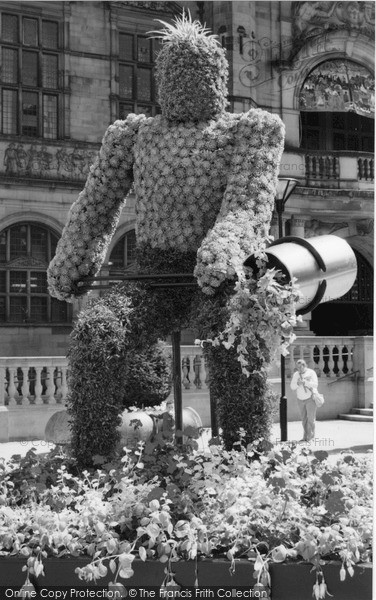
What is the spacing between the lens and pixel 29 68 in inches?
740

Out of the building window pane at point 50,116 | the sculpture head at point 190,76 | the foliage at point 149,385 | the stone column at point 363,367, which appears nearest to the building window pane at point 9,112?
the building window pane at point 50,116

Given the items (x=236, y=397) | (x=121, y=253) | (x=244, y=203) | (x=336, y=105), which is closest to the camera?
(x=236, y=397)

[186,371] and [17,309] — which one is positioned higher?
[17,309]

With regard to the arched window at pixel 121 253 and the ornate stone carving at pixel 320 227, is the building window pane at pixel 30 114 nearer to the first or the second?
the arched window at pixel 121 253

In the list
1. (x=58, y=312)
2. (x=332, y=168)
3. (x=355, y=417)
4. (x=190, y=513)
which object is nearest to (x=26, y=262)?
(x=58, y=312)

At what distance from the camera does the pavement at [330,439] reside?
11.8 m

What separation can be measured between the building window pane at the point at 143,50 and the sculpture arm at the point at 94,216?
1537cm

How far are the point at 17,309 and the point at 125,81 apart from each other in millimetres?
5216

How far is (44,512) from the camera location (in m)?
3.99

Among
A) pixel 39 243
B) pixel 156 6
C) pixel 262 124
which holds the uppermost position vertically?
pixel 156 6

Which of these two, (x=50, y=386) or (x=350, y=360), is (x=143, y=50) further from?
(x=50, y=386)

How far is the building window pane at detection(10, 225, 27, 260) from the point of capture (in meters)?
18.1

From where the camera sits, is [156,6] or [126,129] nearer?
[126,129]

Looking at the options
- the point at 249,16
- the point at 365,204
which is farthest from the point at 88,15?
the point at 365,204
